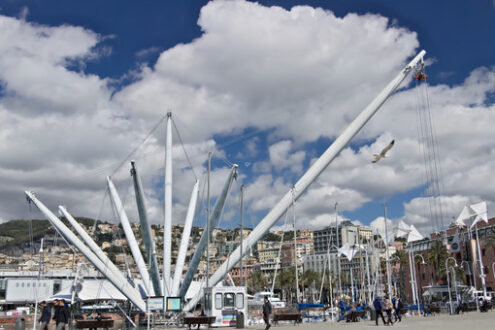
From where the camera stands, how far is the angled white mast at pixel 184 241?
40656 millimetres

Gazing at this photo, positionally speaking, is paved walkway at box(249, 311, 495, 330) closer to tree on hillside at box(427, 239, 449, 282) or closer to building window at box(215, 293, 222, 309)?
building window at box(215, 293, 222, 309)

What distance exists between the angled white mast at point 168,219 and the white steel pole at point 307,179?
2.93 metres

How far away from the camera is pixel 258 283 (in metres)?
119

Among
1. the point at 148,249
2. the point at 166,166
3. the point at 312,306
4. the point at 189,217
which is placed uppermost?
the point at 166,166

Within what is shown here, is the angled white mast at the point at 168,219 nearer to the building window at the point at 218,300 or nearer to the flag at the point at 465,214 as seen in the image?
the building window at the point at 218,300

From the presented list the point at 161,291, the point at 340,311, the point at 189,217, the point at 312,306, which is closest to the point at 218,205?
the point at 189,217

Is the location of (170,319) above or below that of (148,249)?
below

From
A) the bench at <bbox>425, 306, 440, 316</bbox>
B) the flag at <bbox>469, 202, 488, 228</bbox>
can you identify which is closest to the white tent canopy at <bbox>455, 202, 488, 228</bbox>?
the flag at <bbox>469, 202, 488, 228</bbox>

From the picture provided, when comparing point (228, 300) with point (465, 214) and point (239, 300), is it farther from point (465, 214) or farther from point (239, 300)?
point (465, 214)

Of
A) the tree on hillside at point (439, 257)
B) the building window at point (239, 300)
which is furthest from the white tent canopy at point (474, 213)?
the building window at point (239, 300)

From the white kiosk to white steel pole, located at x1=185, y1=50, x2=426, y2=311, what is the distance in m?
7.80

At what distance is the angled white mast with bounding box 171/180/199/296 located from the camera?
40.7m

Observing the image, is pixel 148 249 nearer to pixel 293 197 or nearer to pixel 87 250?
pixel 87 250

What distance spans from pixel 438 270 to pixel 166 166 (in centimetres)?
5534
